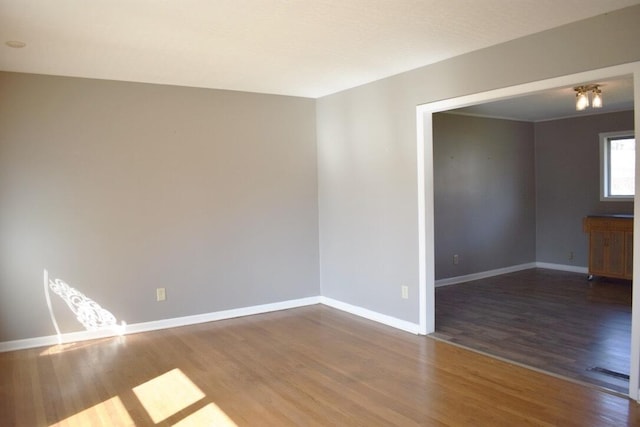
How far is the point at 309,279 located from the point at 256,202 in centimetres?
110

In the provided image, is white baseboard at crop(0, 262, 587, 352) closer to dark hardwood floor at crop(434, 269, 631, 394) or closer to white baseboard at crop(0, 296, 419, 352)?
white baseboard at crop(0, 296, 419, 352)

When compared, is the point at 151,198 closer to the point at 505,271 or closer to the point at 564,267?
the point at 505,271

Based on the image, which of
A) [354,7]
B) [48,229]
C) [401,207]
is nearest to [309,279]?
[401,207]

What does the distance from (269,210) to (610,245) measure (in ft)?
14.9

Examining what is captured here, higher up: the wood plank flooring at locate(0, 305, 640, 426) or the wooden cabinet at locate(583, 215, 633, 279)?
the wooden cabinet at locate(583, 215, 633, 279)

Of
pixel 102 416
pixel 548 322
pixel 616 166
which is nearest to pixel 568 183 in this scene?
pixel 616 166

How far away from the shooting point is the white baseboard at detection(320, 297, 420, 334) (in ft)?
14.3

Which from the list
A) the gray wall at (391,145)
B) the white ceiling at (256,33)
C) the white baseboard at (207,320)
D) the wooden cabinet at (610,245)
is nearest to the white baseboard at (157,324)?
the white baseboard at (207,320)

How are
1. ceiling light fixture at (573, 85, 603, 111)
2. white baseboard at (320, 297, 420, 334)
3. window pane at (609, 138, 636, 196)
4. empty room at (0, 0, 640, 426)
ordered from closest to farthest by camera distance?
empty room at (0, 0, 640, 426)
white baseboard at (320, 297, 420, 334)
ceiling light fixture at (573, 85, 603, 111)
window pane at (609, 138, 636, 196)

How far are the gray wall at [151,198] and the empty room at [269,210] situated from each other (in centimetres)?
2

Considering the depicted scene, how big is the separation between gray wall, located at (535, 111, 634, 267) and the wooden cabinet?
1.91 ft

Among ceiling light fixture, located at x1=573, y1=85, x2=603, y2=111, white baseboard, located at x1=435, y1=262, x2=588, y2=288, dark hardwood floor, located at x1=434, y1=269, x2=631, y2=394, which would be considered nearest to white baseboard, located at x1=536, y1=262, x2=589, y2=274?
white baseboard, located at x1=435, y1=262, x2=588, y2=288

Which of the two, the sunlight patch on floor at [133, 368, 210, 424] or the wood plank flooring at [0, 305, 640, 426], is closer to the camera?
the wood plank flooring at [0, 305, 640, 426]

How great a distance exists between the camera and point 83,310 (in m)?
4.27
